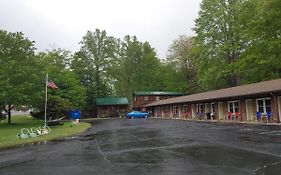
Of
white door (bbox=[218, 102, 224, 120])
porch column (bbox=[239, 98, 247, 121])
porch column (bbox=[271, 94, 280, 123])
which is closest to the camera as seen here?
porch column (bbox=[271, 94, 280, 123])

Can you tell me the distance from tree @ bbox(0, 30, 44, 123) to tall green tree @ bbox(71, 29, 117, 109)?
120ft

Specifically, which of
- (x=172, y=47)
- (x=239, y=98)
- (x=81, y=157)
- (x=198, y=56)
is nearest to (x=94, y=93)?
(x=172, y=47)

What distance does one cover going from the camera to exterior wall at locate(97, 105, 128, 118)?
69.3 meters

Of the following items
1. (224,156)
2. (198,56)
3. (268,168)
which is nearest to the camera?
(268,168)

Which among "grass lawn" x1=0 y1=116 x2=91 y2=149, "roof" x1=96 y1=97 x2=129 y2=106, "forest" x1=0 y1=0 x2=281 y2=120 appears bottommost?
"grass lawn" x1=0 y1=116 x2=91 y2=149

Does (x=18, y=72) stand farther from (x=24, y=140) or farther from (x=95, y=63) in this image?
(x=95, y=63)

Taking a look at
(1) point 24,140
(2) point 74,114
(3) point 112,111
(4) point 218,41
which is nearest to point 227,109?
(4) point 218,41

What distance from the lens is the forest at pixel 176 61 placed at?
34.5 m

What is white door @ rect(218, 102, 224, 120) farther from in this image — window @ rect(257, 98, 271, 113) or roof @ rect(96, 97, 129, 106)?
roof @ rect(96, 97, 129, 106)

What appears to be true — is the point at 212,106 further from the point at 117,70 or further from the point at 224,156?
the point at 117,70

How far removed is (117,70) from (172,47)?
61.6ft

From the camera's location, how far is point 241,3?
149ft

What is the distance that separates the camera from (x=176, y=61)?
72062mm

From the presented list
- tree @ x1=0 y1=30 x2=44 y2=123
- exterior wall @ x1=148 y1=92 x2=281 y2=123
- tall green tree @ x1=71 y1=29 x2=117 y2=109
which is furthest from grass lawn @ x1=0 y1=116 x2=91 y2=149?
tall green tree @ x1=71 y1=29 x2=117 y2=109
